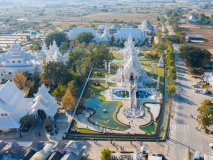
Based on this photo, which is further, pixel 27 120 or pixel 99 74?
pixel 99 74

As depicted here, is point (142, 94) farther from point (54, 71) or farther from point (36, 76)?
point (36, 76)

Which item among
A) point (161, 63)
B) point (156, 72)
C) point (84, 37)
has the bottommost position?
point (156, 72)

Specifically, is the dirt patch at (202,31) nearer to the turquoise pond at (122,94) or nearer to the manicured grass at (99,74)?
the manicured grass at (99,74)

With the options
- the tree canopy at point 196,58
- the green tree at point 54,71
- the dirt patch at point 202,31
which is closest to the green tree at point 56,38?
the green tree at point 54,71

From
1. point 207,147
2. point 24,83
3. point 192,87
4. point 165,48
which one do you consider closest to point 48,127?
point 24,83

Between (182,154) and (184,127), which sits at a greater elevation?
(184,127)

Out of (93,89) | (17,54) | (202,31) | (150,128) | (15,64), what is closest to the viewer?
(150,128)

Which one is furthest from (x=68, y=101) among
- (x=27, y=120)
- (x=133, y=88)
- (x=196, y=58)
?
(x=196, y=58)
